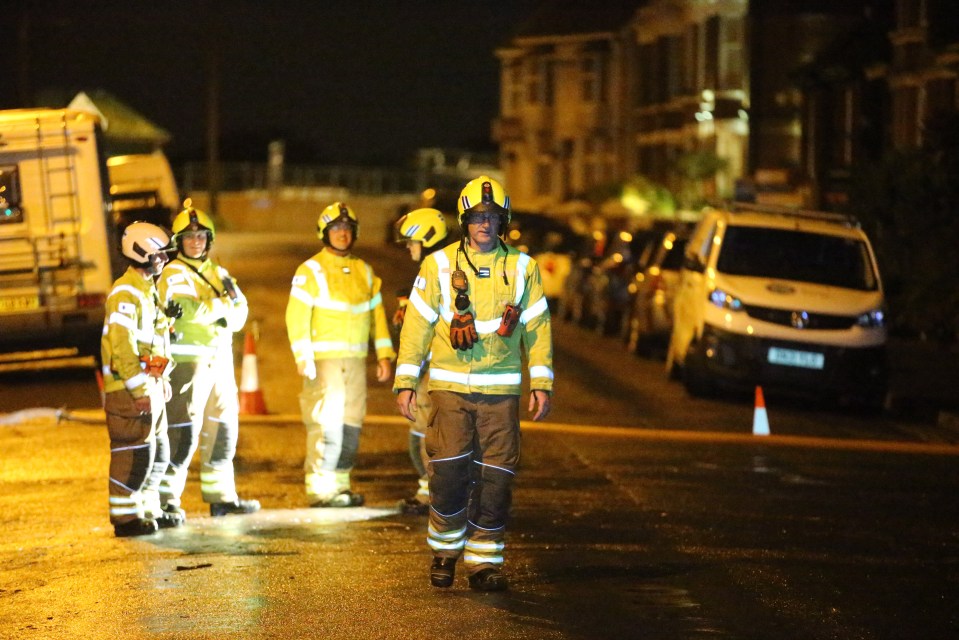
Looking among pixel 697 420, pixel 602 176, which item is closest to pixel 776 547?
pixel 697 420

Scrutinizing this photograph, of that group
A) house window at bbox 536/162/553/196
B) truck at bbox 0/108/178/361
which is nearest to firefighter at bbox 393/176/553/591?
truck at bbox 0/108/178/361

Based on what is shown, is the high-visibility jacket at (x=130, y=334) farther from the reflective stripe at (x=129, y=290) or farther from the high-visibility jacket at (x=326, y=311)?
the high-visibility jacket at (x=326, y=311)

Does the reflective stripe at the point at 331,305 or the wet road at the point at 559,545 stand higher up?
the reflective stripe at the point at 331,305

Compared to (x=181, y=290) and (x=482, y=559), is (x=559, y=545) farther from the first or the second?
(x=181, y=290)

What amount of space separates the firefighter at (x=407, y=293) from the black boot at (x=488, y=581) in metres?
1.51

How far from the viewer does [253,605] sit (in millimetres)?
7102

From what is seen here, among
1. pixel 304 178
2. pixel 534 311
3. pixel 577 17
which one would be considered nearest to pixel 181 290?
pixel 534 311

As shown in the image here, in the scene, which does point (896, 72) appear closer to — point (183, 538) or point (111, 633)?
point (183, 538)

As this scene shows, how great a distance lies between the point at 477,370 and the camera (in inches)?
293

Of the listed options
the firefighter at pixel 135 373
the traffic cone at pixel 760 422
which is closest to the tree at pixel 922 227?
the traffic cone at pixel 760 422

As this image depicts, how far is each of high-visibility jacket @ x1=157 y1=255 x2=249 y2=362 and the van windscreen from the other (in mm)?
7306

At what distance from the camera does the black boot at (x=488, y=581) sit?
7387mm

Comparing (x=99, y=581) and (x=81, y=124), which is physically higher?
(x=81, y=124)

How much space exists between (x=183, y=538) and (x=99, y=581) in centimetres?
110
